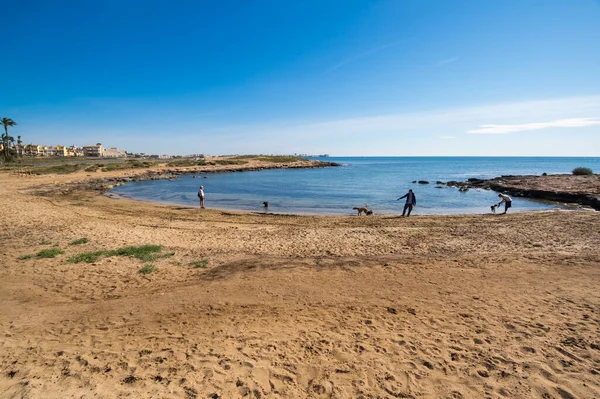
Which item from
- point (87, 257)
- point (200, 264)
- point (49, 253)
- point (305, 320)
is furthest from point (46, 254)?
point (305, 320)

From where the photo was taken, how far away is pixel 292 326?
6465mm

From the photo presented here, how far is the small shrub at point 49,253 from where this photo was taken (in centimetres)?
1034

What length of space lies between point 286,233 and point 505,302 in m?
9.63

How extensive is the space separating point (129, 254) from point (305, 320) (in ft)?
25.2

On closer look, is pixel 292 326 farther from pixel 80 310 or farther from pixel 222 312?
pixel 80 310

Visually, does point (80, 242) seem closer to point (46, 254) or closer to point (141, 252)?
point (46, 254)

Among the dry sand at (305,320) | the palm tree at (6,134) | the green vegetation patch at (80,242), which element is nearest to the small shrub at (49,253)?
the dry sand at (305,320)

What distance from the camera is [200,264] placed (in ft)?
33.3

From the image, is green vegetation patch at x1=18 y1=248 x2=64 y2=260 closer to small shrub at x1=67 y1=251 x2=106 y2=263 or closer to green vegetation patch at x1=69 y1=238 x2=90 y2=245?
small shrub at x1=67 y1=251 x2=106 y2=263

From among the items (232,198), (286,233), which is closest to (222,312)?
(286,233)

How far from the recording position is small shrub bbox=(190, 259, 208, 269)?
998 centimetres

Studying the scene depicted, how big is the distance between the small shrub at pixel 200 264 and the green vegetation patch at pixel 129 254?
1.36 m

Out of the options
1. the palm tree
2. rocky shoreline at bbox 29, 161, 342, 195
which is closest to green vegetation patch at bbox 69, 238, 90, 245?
rocky shoreline at bbox 29, 161, 342, 195

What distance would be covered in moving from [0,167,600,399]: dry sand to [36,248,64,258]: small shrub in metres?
0.32
